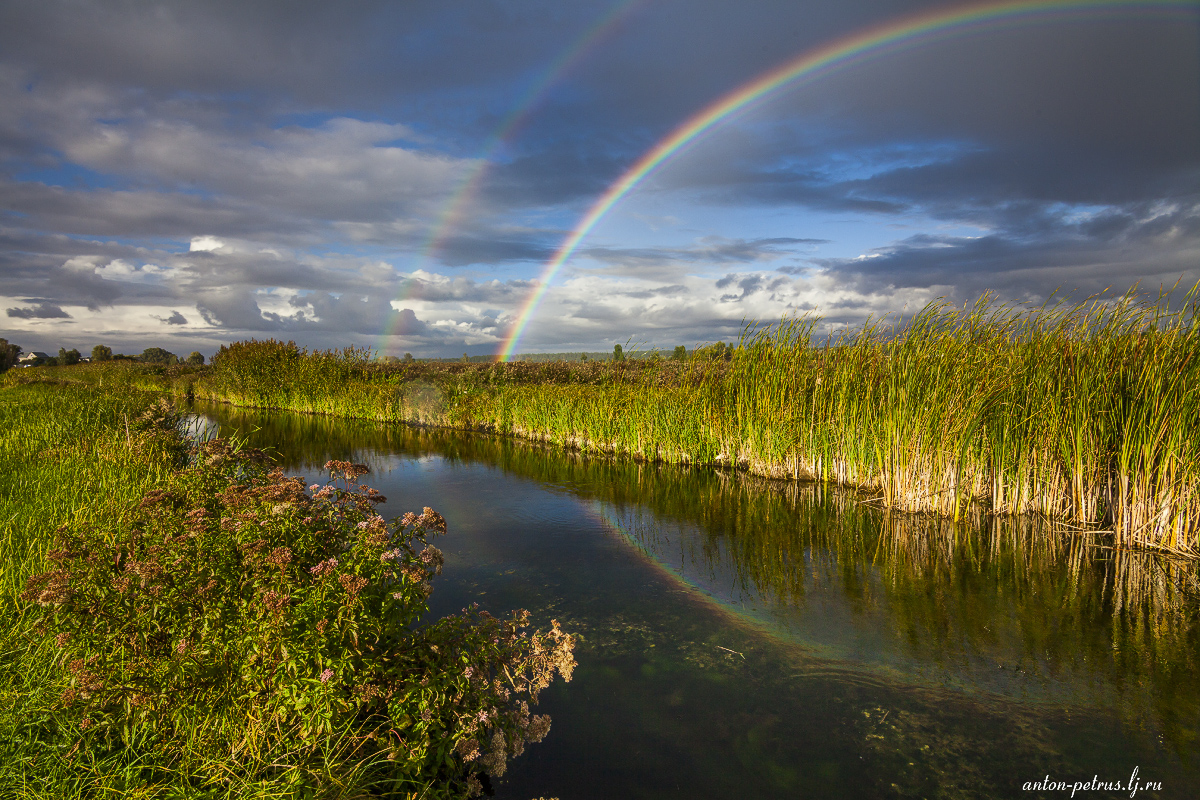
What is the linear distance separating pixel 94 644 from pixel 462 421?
57.4 feet

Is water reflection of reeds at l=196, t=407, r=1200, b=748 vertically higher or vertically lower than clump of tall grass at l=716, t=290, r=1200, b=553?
lower

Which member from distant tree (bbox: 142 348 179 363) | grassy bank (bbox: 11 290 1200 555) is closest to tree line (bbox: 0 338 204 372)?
distant tree (bbox: 142 348 179 363)

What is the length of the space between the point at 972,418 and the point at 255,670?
8.56m

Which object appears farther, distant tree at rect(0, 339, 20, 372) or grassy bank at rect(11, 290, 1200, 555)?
distant tree at rect(0, 339, 20, 372)

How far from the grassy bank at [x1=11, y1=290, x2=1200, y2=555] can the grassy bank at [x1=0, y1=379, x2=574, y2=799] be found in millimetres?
7401

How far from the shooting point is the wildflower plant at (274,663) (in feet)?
8.95

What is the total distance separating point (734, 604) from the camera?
19.4ft

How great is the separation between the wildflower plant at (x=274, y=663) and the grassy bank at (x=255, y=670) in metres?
0.01

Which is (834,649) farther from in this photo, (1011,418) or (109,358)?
(109,358)

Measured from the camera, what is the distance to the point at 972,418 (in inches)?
321

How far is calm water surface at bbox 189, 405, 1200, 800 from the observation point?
3594 mm

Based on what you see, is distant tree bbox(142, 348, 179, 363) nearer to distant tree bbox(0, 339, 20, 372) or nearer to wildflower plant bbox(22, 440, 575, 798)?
distant tree bbox(0, 339, 20, 372)

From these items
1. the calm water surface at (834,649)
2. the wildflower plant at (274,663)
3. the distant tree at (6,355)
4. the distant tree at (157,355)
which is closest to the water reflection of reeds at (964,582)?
the calm water surface at (834,649)

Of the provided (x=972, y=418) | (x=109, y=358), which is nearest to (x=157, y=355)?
(x=109, y=358)
